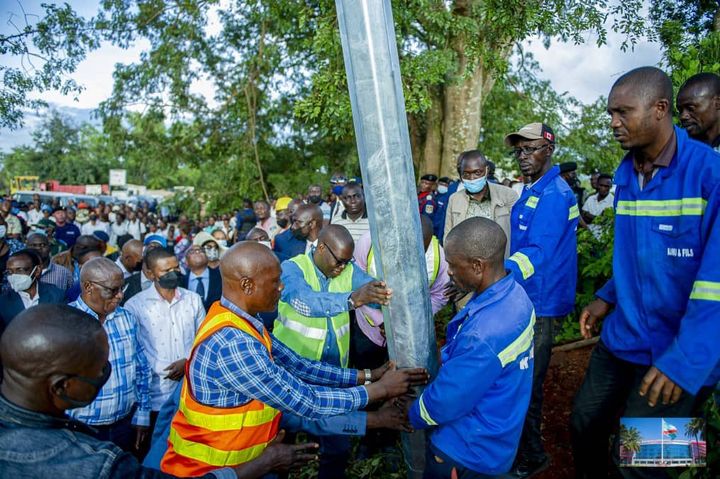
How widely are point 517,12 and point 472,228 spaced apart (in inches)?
223

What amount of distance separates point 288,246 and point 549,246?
390cm

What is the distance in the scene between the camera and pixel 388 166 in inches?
83.0

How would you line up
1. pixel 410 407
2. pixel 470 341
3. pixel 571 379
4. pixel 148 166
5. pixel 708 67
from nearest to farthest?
pixel 470 341 < pixel 410 407 < pixel 708 67 < pixel 571 379 < pixel 148 166

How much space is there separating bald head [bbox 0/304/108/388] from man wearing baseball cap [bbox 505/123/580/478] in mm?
2442

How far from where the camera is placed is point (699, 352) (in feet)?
7.06

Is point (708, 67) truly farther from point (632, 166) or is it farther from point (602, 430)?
point (602, 430)

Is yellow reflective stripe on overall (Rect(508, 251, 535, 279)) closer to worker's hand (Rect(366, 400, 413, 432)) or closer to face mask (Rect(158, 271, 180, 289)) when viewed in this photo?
→ worker's hand (Rect(366, 400, 413, 432))

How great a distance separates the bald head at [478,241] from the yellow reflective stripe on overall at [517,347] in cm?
36

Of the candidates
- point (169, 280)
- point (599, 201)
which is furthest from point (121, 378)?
point (599, 201)

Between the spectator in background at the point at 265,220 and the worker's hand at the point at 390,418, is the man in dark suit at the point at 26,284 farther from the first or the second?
the spectator in background at the point at 265,220

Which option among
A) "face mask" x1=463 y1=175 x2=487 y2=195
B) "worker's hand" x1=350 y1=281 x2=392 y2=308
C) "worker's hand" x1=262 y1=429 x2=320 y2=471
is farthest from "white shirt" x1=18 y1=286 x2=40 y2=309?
"face mask" x1=463 y1=175 x2=487 y2=195

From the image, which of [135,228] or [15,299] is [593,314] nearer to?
[15,299]

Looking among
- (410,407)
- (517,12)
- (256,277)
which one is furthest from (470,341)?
(517,12)

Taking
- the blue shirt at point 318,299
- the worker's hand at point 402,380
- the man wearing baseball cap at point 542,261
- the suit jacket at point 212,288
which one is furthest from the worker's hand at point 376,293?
the suit jacket at point 212,288
